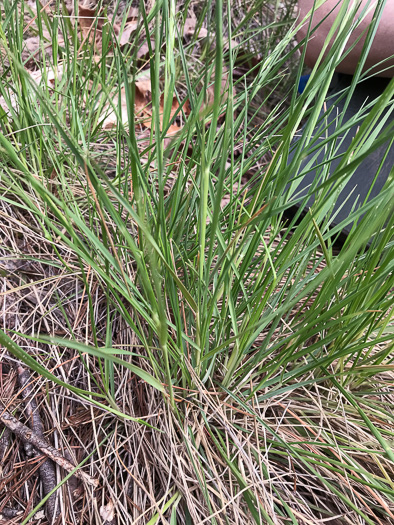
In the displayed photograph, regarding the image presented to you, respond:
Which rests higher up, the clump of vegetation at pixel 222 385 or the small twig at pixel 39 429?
the clump of vegetation at pixel 222 385

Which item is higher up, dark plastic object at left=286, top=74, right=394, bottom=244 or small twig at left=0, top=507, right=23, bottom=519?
dark plastic object at left=286, top=74, right=394, bottom=244

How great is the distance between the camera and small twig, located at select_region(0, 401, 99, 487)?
Result: 1.90 ft

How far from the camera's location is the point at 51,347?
0.67m

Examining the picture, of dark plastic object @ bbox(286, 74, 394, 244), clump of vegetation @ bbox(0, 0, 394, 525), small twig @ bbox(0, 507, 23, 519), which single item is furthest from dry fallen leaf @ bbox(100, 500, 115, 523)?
dark plastic object @ bbox(286, 74, 394, 244)

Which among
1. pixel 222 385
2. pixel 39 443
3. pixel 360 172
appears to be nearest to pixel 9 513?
pixel 39 443

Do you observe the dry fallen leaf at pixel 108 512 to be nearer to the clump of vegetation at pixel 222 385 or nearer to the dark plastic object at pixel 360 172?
the clump of vegetation at pixel 222 385

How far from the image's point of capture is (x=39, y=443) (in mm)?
590

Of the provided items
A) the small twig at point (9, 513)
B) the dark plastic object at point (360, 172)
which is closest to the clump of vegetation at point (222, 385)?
the small twig at point (9, 513)

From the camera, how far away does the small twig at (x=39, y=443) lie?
0.58 meters

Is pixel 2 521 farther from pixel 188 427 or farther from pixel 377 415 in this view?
pixel 377 415

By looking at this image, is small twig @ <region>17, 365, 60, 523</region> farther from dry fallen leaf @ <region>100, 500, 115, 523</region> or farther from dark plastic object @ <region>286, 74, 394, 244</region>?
dark plastic object @ <region>286, 74, 394, 244</region>

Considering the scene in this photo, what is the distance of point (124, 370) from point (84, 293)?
0.56 feet

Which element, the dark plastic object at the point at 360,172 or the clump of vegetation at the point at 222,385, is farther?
the dark plastic object at the point at 360,172

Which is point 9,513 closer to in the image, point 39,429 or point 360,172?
point 39,429
